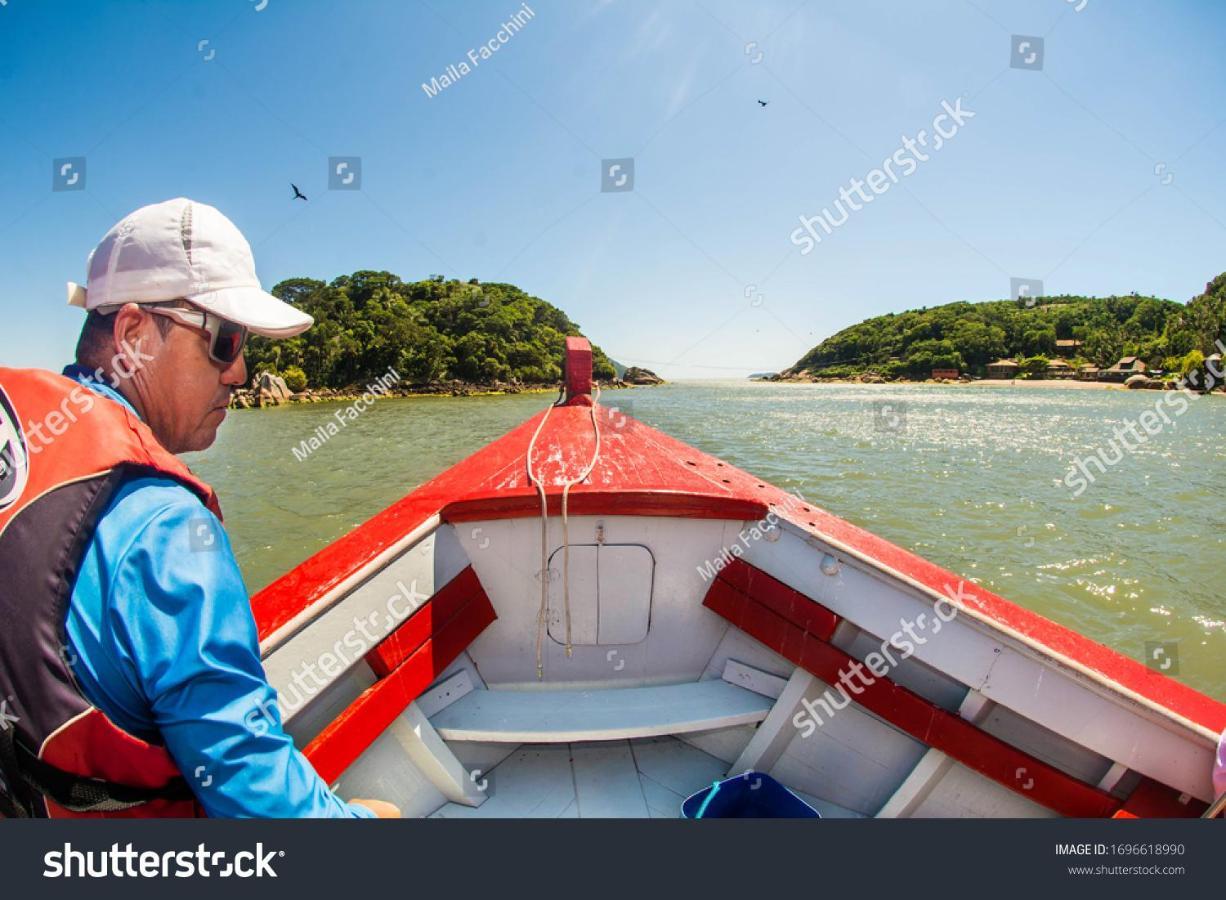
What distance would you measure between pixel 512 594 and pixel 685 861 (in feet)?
4.20

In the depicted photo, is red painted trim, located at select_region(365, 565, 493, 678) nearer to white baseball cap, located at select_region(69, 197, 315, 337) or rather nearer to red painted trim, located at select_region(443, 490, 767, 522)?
red painted trim, located at select_region(443, 490, 767, 522)

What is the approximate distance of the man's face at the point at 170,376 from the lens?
1072 millimetres

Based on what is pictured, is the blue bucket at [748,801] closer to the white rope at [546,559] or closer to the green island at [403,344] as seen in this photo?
the white rope at [546,559]

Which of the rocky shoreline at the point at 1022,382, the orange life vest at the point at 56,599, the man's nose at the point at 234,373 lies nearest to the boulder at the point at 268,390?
the man's nose at the point at 234,373

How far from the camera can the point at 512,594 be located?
2.41 metres

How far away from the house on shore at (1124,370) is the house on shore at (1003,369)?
37.1ft

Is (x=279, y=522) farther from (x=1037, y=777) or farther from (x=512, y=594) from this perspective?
(x=1037, y=777)

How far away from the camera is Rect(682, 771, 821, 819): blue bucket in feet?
7.04

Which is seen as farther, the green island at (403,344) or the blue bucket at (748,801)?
the green island at (403,344)

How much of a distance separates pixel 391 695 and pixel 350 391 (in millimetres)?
59047

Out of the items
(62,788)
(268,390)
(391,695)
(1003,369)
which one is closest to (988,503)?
(391,695)

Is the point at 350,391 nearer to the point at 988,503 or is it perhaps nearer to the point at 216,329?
the point at 988,503

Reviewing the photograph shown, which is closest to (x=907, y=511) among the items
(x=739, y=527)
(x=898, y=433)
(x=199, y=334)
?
(x=739, y=527)

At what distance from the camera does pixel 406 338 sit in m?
56.5
